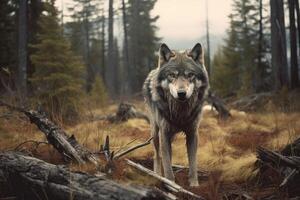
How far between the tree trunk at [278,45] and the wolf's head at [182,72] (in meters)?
13.6

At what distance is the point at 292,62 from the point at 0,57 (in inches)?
595

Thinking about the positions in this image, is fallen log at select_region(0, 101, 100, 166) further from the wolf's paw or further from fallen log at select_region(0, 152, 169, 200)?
the wolf's paw

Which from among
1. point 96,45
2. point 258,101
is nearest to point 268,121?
Answer: point 258,101

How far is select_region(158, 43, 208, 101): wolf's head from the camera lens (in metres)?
4.84

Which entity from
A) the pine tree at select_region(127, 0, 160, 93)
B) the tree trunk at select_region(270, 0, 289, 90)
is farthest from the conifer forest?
the pine tree at select_region(127, 0, 160, 93)

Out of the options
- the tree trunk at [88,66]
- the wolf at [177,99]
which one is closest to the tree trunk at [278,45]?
the wolf at [177,99]

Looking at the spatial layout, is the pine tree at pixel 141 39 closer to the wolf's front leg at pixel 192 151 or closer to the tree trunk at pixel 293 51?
the tree trunk at pixel 293 51

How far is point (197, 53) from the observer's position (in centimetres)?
555

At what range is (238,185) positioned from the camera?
5.07 metres

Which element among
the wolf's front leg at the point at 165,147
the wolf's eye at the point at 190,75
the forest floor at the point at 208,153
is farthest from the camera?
the wolf's front leg at the point at 165,147

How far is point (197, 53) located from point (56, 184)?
2.84 meters

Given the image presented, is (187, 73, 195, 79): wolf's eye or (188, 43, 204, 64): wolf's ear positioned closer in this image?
(187, 73, 195, 79): wolf's eye

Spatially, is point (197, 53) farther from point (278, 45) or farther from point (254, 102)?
point (278, 45)

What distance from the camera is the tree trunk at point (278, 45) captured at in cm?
1820
